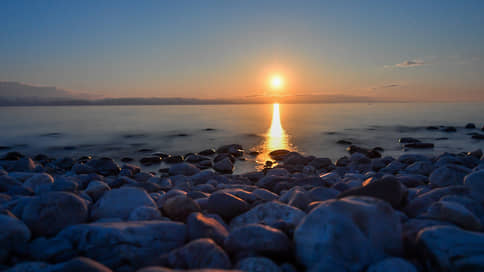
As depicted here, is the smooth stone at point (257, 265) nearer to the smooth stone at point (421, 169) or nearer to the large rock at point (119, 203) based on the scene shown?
the large rock at point (119, 203)

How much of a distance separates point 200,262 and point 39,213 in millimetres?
1852

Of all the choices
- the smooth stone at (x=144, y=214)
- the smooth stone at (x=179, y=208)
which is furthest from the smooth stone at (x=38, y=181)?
the smooth stone at (x=179, y=208)

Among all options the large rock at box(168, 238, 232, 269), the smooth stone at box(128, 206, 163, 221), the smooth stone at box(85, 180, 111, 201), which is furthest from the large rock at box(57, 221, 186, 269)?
the smooth stone at box(85, 180, 111, 201)

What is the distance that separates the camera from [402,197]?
3.07m

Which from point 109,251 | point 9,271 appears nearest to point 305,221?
point 109,251

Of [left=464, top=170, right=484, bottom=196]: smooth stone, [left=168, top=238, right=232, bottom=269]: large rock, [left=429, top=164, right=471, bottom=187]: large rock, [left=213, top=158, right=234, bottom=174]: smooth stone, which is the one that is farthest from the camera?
[left=213, top=158, right=234, bottom=174]: smooth stone

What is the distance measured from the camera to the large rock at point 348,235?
1.89 meters

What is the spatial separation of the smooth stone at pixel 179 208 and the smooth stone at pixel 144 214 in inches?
6.6

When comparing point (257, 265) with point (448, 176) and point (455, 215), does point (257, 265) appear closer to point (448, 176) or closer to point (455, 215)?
point (455, 215)

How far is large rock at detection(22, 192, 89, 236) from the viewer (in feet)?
8.80

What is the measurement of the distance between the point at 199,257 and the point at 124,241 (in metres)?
0.74

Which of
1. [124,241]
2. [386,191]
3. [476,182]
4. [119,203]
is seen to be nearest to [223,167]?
[119,203]

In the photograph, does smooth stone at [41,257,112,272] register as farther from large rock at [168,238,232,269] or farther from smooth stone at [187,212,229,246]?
Answer: smooth stone at [187,212,229,246]

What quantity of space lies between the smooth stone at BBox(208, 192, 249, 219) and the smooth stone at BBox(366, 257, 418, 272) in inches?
70.7
